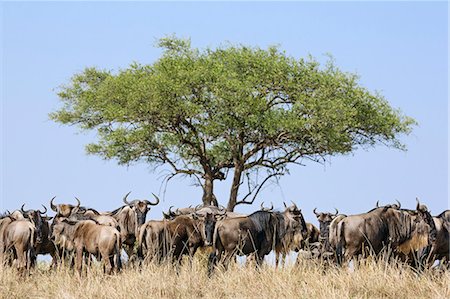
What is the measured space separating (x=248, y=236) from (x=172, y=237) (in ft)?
5.43

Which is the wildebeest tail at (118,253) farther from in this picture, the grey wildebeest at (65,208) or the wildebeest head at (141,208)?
the grey wildebeest at (65,208)

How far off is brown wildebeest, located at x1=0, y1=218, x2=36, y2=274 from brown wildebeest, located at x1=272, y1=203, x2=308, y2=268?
17.2ft

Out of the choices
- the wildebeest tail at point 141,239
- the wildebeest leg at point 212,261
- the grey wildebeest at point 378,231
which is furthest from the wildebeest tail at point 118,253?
the grey wildebeest at point 378,231

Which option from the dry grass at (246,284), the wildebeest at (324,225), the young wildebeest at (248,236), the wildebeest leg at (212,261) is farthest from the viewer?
the wildebeest at (324,225)

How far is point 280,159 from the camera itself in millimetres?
37156

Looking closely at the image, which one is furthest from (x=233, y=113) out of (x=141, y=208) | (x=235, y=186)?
(x=141, y=208)

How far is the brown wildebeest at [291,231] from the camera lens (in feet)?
71.5

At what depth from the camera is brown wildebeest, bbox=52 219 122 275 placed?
777 inches

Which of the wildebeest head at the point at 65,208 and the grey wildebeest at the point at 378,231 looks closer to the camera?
the grey wildebeest at the point at 378,231

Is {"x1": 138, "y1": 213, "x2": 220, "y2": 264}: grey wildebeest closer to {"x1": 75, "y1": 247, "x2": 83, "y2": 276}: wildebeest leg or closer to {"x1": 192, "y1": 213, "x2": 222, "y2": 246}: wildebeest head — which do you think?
{"x1": 192, "y1": 213, "x2": 222, "y2": 246}: wildebeest head

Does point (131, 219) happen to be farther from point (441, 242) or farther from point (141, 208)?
point (441, 242)

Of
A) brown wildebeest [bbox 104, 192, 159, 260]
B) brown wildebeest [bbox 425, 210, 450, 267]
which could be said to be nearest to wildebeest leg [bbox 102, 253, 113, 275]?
brown wildebeest [bbox 104, 192, 159, 260]

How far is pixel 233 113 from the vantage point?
35.5 metres

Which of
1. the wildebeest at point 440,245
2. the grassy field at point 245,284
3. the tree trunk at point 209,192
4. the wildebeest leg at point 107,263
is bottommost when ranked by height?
the grassy field at point 245,284
